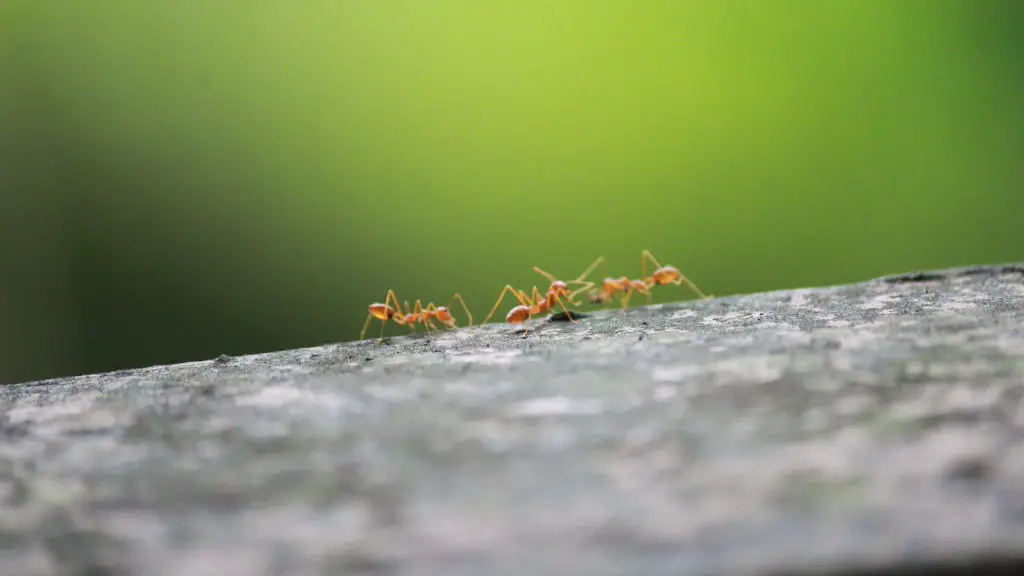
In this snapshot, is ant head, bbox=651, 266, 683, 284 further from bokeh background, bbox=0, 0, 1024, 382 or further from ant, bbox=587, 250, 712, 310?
bokeh background, bbox=0, 0, 1024, 382

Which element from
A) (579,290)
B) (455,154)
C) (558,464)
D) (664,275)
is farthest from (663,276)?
(558,464)

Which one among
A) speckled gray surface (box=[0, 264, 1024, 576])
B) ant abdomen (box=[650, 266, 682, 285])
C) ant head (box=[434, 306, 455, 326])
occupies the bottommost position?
ant head (box=[434, 306, 455, 326])

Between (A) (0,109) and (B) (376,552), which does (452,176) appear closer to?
(A) (0,109)

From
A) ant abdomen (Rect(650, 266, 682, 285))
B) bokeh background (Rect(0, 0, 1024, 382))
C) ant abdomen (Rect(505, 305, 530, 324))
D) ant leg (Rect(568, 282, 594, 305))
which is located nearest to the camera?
ant abdomen (Rect(505, 305, 530, 324))

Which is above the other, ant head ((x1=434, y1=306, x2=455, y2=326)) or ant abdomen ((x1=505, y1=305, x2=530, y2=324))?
ant abdomen ((x1=505, y1=305, x2=530, y2=324))

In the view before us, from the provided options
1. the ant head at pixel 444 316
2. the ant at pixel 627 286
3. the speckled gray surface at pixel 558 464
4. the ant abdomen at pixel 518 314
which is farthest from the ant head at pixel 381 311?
the speckled gray surface at pixel 558 464

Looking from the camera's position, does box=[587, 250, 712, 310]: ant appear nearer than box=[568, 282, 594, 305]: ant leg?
No

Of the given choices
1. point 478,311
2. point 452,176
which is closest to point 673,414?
point 478,311

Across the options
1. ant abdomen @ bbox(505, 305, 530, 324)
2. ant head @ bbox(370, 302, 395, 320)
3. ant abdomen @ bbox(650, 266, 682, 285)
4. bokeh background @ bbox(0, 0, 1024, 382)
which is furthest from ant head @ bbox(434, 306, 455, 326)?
bokeh background @ bbox(0, 0, 1024, 382)

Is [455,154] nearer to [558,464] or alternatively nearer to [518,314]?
[518,314]
